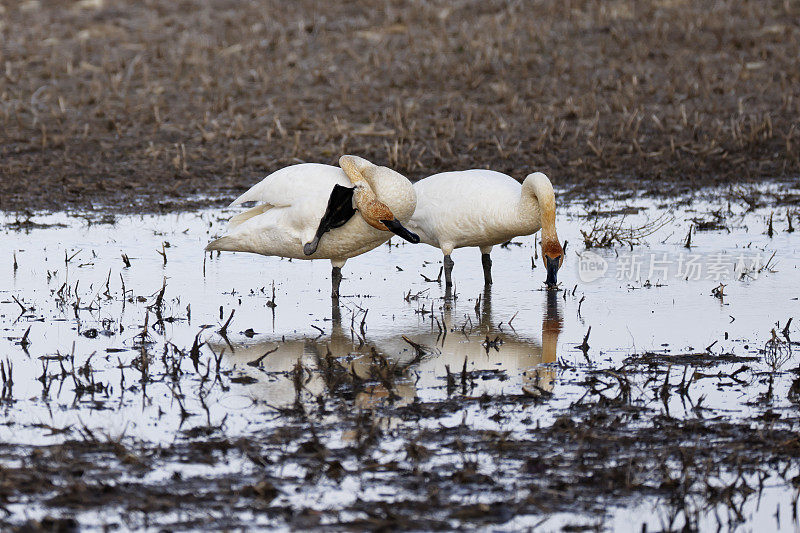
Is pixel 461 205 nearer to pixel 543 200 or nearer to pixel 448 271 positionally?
pixel 448 271

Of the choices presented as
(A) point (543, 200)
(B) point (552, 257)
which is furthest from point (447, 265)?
(A) point (543, 200)

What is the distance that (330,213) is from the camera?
7762mm

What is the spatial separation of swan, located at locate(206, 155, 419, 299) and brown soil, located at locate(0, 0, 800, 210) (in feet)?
12.4

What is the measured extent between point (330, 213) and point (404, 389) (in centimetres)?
211

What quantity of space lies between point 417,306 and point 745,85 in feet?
30.5

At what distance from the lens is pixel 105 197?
12.1 metres

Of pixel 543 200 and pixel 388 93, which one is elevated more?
pixel 388 93

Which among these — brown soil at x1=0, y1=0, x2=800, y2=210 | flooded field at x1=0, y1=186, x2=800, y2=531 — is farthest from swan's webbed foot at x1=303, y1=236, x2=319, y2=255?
brown soil at x1=0, y1=0, x2=800, y2=210

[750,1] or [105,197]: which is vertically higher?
[750,1]

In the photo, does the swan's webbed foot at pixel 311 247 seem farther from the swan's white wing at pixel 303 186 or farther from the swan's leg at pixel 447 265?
the swan's leg at pixel 447 265

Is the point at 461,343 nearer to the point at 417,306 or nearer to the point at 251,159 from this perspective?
the point at 417,306

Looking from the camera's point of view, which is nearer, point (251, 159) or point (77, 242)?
point (77, 242)

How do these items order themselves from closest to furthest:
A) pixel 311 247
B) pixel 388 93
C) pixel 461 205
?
pixel 311 247 → pixel 461 205 → pixel 388 93

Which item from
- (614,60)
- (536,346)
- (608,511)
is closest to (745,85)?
(614,60)
